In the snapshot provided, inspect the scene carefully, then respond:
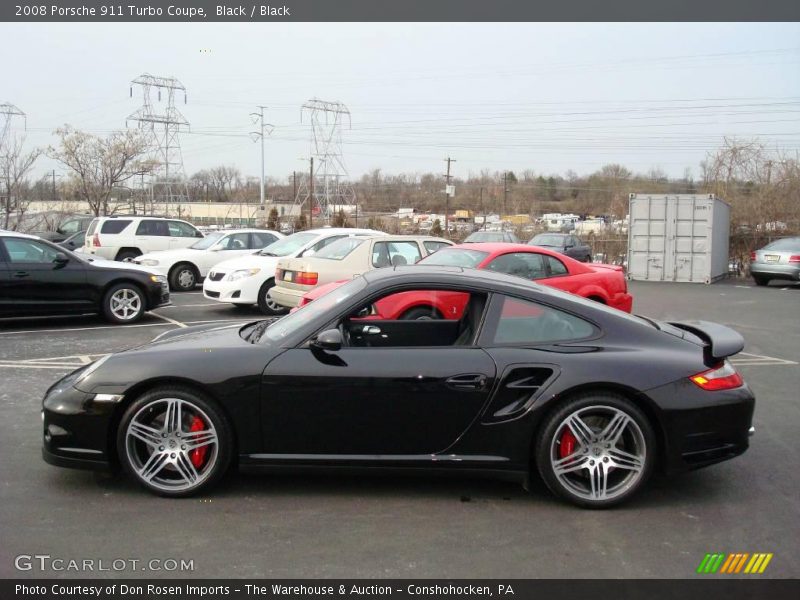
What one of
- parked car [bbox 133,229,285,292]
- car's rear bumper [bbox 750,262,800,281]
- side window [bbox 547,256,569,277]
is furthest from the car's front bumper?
car's rear bumper [bbox 750,262,800,281]

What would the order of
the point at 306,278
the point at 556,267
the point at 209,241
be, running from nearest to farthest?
the point at 556,267 < the point at 306,278 < the point at 209,241

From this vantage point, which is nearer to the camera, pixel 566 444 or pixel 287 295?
pixel 566 444

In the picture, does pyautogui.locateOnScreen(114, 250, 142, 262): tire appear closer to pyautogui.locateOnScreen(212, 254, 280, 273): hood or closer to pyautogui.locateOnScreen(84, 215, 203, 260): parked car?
pyautogui.locateOnScreen(84, 215, 203, 260): parked car

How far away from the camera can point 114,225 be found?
19.0 metres

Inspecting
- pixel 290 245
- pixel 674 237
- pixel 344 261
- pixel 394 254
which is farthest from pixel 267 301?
pixel 674 237

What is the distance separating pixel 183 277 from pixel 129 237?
137 inches

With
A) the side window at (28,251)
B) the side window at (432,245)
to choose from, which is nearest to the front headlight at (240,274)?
the side window at (28,251)

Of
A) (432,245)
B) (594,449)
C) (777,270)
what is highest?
(432,245)

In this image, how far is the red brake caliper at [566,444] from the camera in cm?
419

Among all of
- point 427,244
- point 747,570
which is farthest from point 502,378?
point 427,244

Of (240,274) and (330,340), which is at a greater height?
(330,340)

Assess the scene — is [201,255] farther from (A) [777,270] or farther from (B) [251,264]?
(A) [777,270]

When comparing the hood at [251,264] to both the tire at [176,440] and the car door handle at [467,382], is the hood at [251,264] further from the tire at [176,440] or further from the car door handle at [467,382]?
the car door handle at [467,382]

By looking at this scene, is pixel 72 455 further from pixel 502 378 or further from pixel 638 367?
pixel 638 367
